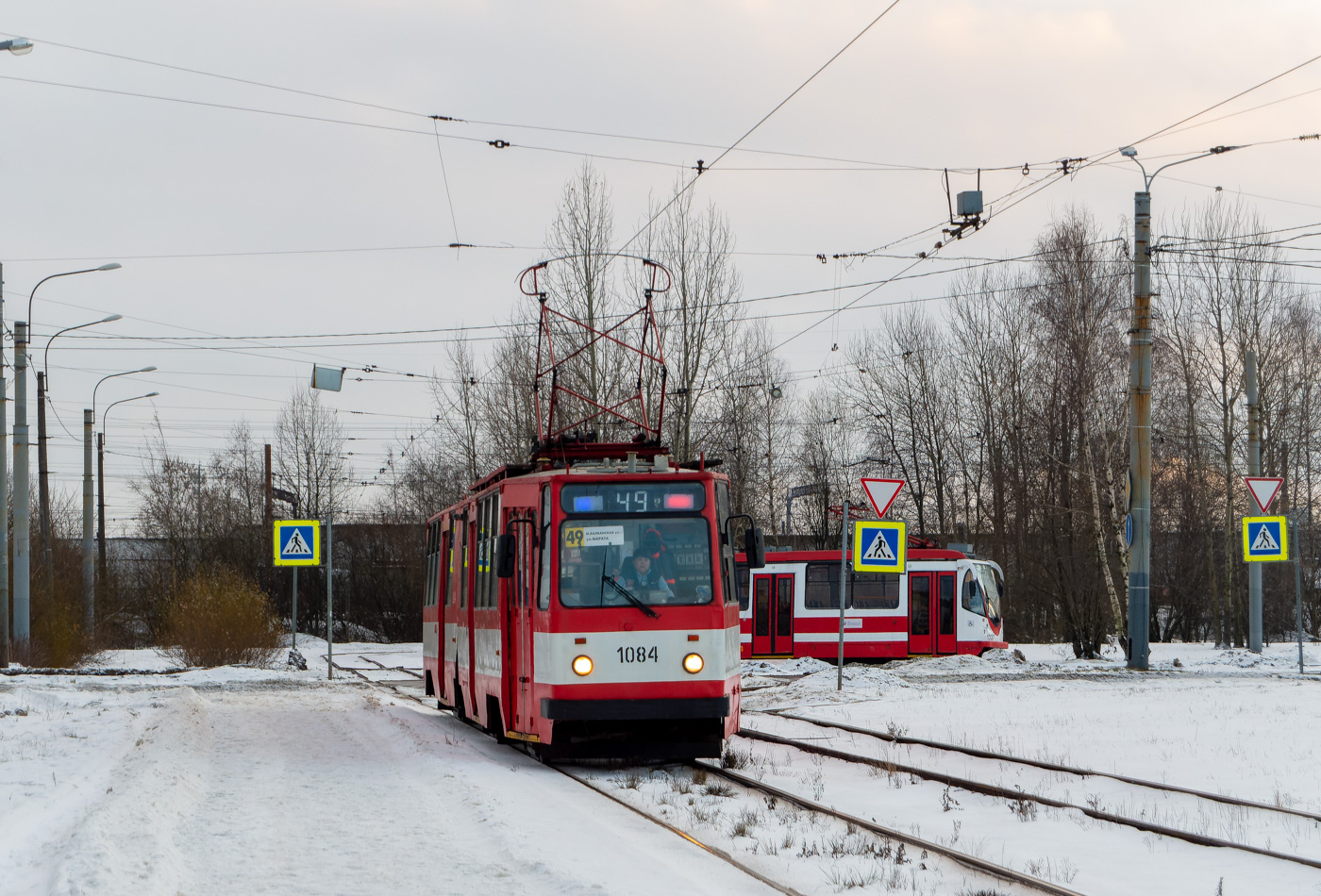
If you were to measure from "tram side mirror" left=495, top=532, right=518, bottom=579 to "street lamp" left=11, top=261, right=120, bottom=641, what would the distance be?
1831cm

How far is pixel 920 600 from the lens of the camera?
31.5 m

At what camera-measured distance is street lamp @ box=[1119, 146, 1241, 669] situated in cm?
2406

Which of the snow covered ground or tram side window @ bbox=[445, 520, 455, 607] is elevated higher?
tram side window @ bbox=[445, 520, 455, 607]

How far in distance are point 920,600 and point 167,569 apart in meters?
26.0

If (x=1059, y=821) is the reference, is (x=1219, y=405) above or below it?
above

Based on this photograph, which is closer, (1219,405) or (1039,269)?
(1039,269)

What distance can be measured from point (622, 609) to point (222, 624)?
2107cm

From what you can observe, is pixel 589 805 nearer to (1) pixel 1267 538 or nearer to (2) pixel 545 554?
(2) pixel 545 554

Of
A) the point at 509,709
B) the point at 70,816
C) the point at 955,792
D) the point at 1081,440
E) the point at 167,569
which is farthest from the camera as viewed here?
the point at 167,569

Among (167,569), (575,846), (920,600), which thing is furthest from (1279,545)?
(167,569)

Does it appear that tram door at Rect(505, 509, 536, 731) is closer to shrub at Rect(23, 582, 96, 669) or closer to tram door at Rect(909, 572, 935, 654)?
tram door at Rect(909, 572, 935, 654)

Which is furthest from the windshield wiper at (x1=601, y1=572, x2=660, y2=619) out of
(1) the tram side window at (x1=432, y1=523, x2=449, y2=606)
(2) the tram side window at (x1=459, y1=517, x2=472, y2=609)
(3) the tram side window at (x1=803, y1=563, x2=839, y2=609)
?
(3) the tram side window at (x1=803, y1=563, x2=839, y2=609)

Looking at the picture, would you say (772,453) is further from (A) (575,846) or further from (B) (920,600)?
(A) (575,846)

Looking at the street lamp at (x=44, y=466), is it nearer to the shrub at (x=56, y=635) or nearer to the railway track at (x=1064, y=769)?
the shrub at (x=56, y=635)
